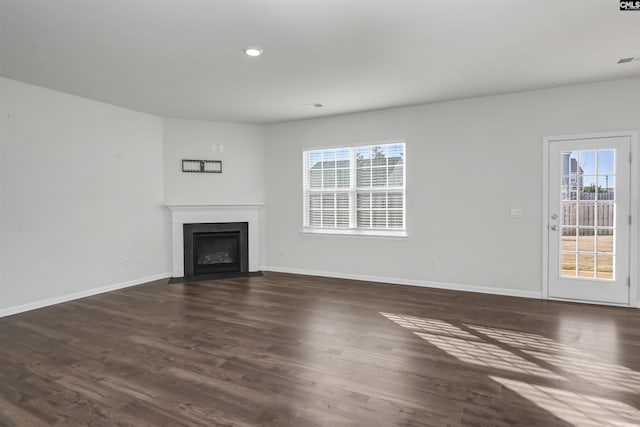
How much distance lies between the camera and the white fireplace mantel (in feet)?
18.7

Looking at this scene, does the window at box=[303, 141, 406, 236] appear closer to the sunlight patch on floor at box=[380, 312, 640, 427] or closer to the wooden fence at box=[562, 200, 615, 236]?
the wooden fence at box=[562, 200, 615, 236]

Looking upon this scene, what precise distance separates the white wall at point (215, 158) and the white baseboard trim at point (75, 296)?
129 cm

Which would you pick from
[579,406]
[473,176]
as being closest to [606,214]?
[473,176]

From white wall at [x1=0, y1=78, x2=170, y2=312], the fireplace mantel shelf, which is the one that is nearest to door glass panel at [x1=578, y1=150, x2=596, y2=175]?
the fireplace mantel shelf

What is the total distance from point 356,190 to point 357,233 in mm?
689

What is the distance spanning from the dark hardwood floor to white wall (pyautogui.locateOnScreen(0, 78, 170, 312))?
0.55 meters

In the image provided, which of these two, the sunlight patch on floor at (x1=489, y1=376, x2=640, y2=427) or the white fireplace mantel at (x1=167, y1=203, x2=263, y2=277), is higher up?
the white fireplace mantel at (x1=167, y1=203, x2=263, y2=277)

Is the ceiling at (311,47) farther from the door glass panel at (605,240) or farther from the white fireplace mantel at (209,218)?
the white fireplace mantel at (209,218)

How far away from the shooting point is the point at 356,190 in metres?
5.57

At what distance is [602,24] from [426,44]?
1.32 metres

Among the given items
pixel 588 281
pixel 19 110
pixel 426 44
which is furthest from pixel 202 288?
pixel 588 281

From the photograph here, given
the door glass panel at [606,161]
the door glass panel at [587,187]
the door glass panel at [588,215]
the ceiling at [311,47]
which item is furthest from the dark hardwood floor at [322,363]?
the ceiling at [311,47]

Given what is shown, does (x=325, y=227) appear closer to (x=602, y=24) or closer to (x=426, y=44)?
(x=426, y=44)

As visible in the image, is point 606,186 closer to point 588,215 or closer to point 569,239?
point 588,215
